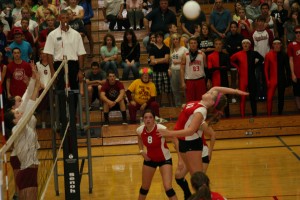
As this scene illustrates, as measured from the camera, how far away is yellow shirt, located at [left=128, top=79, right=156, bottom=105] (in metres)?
19.3

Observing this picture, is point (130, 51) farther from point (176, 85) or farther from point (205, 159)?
point (205, 159)

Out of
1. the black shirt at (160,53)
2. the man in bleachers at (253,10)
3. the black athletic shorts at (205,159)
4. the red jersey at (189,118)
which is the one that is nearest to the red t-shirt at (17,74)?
the black shirt at (160,53)

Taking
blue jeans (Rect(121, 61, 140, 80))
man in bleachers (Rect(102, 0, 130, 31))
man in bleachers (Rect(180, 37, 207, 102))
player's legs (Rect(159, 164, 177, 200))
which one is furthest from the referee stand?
man in bleachers (Rect(102, 0, 130, 31))

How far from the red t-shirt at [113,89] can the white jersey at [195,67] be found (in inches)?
73.1

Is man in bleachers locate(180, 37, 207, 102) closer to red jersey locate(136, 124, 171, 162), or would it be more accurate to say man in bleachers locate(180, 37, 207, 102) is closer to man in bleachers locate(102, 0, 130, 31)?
man in bleachers locate(102, 0, 130, 31)

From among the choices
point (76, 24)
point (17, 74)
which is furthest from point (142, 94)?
point (76, 24)

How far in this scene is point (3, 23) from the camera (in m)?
22.3

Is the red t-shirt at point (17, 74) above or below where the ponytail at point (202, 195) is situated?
above

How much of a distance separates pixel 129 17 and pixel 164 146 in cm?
1051

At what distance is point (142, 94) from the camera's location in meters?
19.3

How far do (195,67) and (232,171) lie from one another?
4074 millimetres

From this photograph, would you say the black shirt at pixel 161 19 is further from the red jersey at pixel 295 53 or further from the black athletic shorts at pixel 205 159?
the black athletic shorts at pixel 205 159

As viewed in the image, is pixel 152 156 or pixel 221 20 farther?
pixel 221 20

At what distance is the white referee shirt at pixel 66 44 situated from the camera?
16.9 metres
